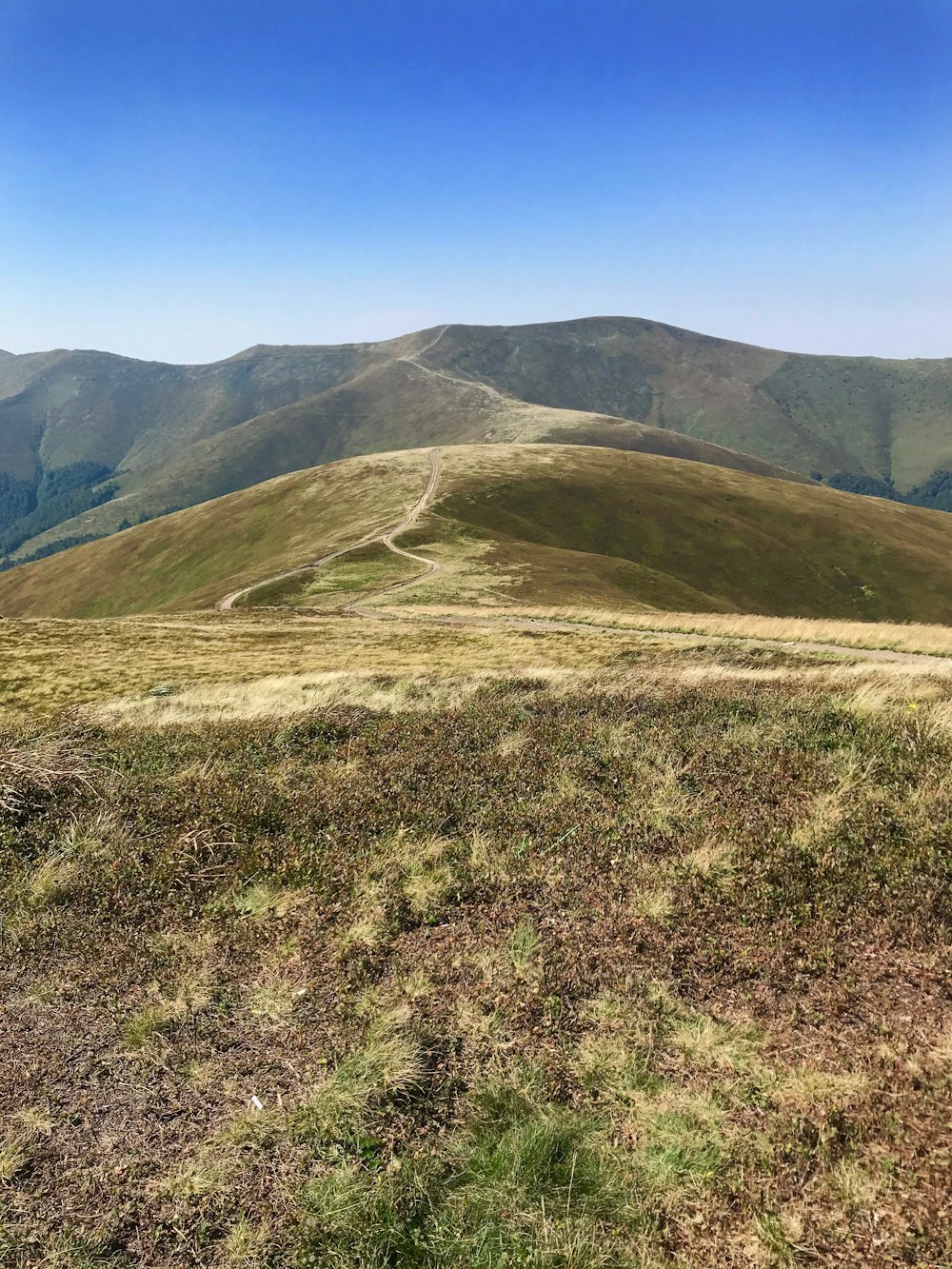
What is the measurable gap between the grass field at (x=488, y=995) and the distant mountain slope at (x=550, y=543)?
6605cm

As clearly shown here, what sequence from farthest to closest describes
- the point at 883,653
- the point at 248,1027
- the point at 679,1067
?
the point at 883,653 < the point at 248,1027 < the point at 679,1067

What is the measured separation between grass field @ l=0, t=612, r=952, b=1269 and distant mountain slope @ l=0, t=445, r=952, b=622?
6605 cm

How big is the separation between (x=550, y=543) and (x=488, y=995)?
12371 cm

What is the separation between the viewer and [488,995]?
7410 mm

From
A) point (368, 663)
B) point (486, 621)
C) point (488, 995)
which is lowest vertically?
point (368, 663)

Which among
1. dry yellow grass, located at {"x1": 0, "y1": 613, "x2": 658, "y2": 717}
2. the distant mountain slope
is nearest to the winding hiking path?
the distant mountain slope

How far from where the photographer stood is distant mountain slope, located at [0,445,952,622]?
322 ft

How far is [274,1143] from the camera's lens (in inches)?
234

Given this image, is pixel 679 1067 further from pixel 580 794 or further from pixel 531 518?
pixel 531 518

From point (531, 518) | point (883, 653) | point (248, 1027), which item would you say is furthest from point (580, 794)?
point (531, 518)

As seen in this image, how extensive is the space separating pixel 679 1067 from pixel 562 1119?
1.27 metres

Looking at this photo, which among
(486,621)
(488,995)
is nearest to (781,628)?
(486,621)

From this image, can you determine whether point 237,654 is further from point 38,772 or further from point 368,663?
point 38,772

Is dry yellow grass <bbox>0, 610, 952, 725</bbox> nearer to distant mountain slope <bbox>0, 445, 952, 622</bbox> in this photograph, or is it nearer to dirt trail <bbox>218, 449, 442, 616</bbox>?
dirt trail <bbox>218, 449, 442, 616</bbox>
